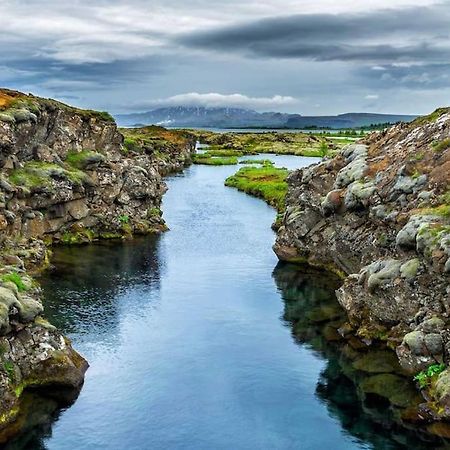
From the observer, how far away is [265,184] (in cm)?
16688

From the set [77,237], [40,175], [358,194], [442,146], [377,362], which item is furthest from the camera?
[77,237]

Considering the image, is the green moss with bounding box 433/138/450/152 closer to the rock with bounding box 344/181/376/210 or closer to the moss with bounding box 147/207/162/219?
the rock with bounding box 344/181/376/210

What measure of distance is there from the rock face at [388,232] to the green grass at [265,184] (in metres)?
42.4

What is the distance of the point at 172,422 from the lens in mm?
47688

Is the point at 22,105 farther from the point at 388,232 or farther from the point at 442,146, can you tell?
the point at 442,146

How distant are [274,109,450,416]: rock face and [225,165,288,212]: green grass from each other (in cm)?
4245

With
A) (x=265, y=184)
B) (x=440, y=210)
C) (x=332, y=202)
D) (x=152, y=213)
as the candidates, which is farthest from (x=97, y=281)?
(x=265, y=184)

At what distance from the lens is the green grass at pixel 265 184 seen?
15219 centimetres

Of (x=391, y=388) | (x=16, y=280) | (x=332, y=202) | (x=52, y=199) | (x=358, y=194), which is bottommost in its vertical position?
(x=391, y=388)

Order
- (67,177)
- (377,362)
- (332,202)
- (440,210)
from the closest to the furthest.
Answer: (377,362) → (440,210) → (332,202) → (67,177)

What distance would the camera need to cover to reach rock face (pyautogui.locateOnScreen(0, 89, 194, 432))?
171 feet

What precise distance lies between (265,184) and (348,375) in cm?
11150

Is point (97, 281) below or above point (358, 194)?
below

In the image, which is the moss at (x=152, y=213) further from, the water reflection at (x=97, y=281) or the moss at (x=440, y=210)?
the moss at (x=440, y=210)
